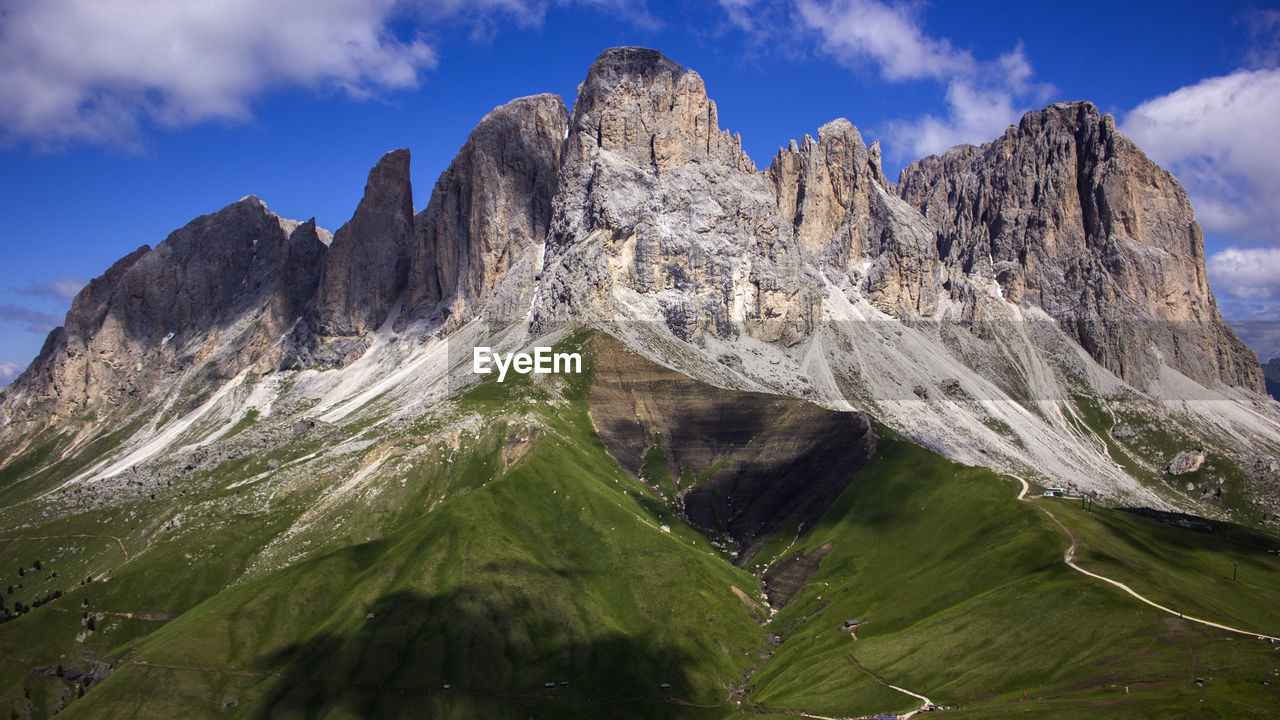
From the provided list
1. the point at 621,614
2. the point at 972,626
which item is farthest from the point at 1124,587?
the point at 621,614

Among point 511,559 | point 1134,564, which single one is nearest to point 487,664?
point 511,559

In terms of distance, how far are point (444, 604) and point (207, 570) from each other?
70070mm

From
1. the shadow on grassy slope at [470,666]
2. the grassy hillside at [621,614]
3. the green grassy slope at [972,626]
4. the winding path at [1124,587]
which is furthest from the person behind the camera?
the shadow on grassy slope at [470,666]

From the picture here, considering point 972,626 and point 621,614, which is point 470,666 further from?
point 972,626

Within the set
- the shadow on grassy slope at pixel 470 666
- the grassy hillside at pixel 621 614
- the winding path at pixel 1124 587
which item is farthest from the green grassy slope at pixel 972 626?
the shadow on grassy slope at pixel 470 666

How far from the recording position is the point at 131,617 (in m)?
175

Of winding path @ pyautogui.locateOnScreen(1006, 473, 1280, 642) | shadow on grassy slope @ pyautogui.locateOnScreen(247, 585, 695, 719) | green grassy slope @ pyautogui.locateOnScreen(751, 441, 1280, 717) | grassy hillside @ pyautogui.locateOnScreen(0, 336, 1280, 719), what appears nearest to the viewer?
green grassy slope @ pyautogui.locateOnScreen(751, 441, 1280, 717)

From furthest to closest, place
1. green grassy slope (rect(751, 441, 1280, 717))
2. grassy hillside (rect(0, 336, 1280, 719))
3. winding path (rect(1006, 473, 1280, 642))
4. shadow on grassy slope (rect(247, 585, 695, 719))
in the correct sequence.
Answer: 1. shadow on grassy slope (rect(247, 585, 695, 719))
2. grassy hillside (rect(0, 336, 1280, 719))
3. winding path (rect(1006, 473, 1280, 642))
4. green grassy slope (rect(751, 441, 1280, 717))

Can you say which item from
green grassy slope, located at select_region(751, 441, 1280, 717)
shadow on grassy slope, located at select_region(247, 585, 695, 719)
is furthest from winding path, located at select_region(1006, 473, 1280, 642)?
shadow on grassy slope, located at select_region(247, 585, 695, 719)

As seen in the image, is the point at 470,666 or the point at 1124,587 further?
the point at 470,666

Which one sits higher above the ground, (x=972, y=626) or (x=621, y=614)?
(x=972, y=626)

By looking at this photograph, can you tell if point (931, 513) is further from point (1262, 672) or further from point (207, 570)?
point (207, 570)

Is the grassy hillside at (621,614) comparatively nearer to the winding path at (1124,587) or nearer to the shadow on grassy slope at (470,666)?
the shadow on grassy slope at (470,666)

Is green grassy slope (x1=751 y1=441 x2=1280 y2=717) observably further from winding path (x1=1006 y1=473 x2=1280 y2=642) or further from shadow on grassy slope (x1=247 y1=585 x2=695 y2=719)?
shadow on grassy slope (x1=247 y1=585 x2=695 y2=719)
